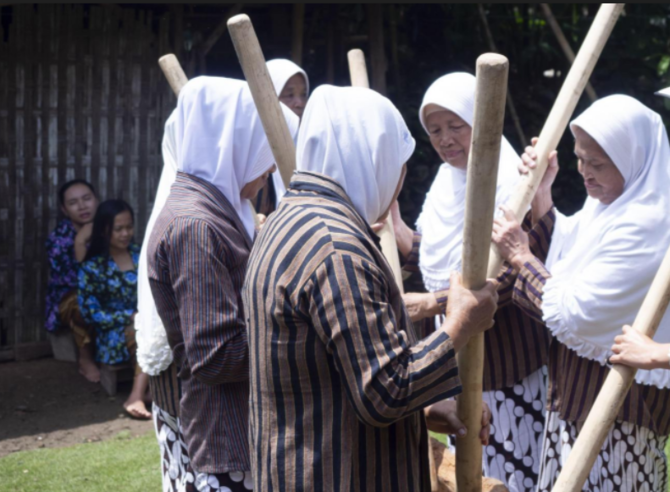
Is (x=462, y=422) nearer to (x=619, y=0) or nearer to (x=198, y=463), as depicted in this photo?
(x=198, y=463)

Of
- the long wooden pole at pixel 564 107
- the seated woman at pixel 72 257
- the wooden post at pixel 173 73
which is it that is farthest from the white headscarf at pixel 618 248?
the seated woman at pixel 72 257

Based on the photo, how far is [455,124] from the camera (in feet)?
12.1

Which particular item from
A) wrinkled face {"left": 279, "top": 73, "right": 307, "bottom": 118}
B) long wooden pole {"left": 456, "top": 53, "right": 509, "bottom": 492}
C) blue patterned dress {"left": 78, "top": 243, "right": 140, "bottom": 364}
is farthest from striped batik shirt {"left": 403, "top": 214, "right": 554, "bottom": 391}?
blue patterned dress {"left": 78, "top": 243, "right": 140, "bottom": 364}

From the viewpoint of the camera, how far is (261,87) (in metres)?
2.81

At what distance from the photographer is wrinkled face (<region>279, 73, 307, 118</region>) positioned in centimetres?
458

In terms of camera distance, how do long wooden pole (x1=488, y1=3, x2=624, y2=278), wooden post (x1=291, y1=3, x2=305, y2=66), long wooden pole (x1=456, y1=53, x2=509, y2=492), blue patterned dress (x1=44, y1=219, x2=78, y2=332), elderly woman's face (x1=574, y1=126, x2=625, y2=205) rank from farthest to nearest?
1. wooden post (x1=291, y1=3, x2=305, y2=66)
2. blue patterned dress (x1=44, y1=219, x2=78, y2=332)
3. long wooden pole (x1=488, y1=3, x2=624, y2=278)
4. elderly woman's face (x1=574, y1=126, x2=625, y2=205)
5. long wooden pole (x1=456, y1=53, x2=509, y2=492)

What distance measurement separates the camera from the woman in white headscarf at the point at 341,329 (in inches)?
75.9

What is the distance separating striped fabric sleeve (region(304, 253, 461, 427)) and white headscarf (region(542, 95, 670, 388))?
122cm

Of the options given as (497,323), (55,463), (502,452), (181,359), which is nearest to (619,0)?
(497,323)

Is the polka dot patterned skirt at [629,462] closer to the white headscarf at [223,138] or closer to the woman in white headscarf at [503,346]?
the woman in white headscarf at [503,346]

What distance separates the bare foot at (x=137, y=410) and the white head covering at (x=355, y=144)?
4081mm

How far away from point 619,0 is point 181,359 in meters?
2.14

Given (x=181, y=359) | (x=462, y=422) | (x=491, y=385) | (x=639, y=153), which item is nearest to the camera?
(x=462, y=422)

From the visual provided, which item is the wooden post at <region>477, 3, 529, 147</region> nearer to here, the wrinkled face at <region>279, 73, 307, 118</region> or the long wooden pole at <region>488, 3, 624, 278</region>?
the wrinkled face at <region>279, 73, 307, 118</region>
